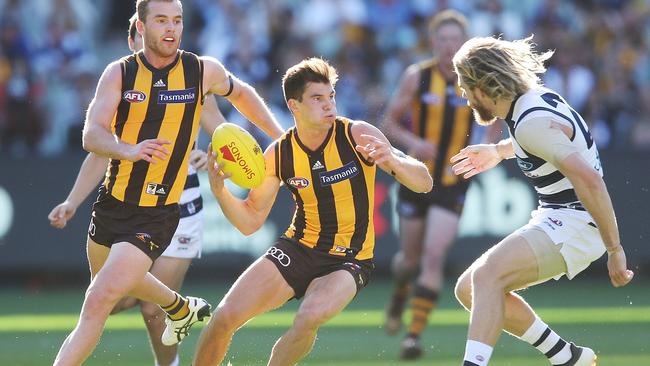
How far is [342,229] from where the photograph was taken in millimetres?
7203

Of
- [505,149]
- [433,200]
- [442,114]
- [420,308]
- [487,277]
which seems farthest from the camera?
[442,114]

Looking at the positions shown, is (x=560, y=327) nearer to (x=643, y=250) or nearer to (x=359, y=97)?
(x=643, y=250)

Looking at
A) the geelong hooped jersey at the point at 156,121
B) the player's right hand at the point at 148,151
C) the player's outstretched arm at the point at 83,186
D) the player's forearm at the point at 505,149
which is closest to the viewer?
the player's right hand at the point at 148,151

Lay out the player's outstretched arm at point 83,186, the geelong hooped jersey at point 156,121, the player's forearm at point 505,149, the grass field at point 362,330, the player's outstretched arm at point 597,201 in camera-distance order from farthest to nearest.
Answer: the grass field at point 362,330, the player's outstretched arm at point 83,186, the player's forearm at point 505,149, the geelong hooped jersey at point 156,121, the player's outstretched arm at point 597,201

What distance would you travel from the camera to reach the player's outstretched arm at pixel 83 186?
7406 millimetres

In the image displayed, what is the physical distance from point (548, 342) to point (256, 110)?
225cm

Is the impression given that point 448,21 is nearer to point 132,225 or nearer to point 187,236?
point 187,236

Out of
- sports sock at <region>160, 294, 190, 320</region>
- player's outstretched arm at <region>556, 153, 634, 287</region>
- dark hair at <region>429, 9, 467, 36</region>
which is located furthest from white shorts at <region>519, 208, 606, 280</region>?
dark hair at <region>429, 9, 467, 36</region>

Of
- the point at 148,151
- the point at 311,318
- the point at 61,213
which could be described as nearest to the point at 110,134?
the point at 148,151

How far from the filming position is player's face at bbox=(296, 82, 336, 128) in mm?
7031

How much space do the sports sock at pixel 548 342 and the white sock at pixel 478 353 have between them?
2.13ft

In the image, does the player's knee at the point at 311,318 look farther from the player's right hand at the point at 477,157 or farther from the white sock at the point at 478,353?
the player's right hand at the point at 477,157

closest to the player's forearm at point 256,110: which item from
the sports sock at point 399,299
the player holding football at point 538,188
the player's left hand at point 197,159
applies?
the player's left hand at point 197,159

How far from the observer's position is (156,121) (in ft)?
23.1
